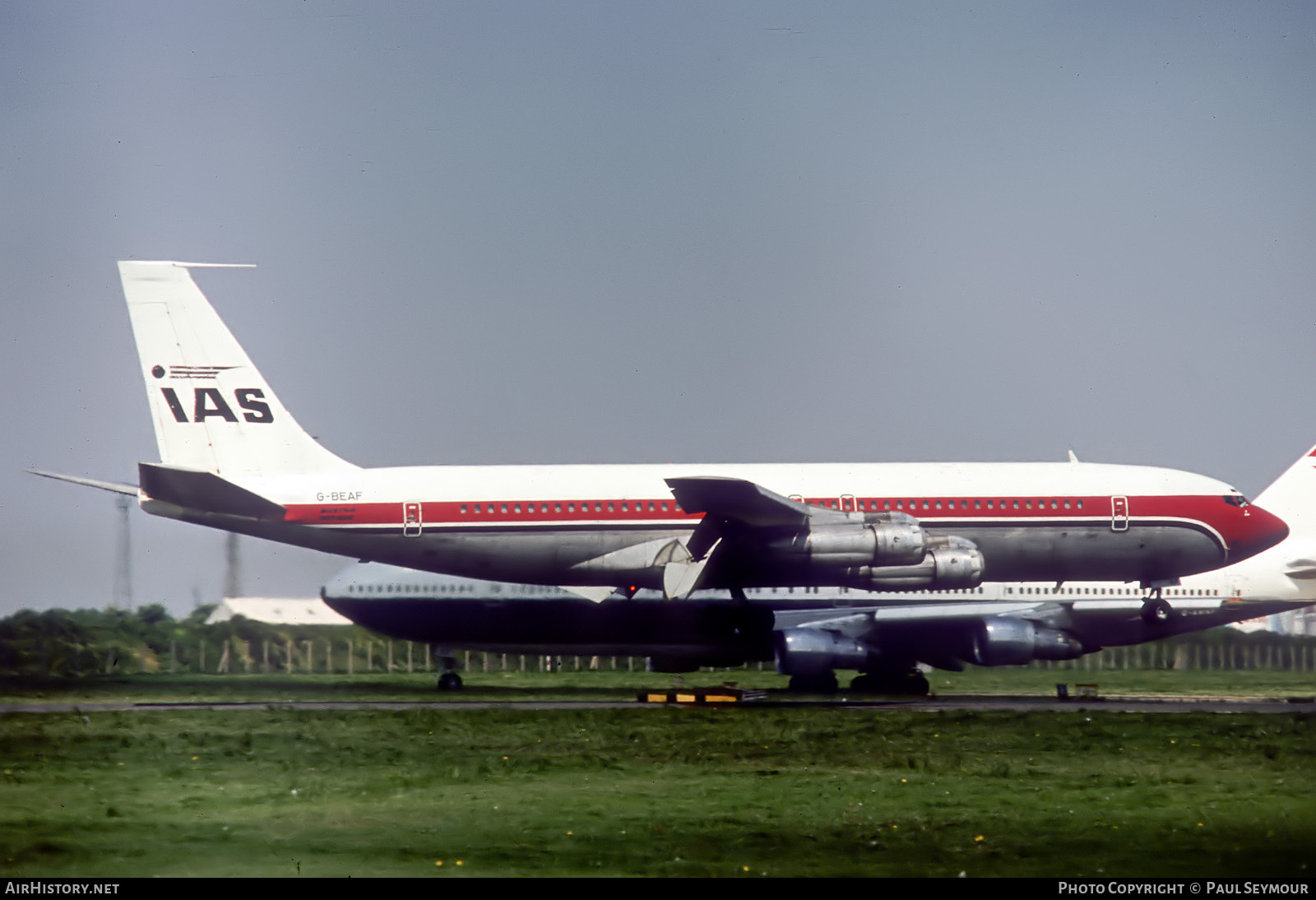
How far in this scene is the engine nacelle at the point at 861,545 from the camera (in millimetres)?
33688

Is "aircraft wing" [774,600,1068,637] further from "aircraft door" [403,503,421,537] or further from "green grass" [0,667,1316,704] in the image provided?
"aircraft door" [403,503,421,537]

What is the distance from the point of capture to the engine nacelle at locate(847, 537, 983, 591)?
34.5 metres

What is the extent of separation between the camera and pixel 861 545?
111ft

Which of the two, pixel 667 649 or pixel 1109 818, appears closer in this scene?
pixel 1109 818

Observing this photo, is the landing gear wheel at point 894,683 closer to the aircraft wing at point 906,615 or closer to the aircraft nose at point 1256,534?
the aircraft wing at point 906,615

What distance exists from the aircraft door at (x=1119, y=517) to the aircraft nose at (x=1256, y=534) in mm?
3457

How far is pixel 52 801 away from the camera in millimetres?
15648

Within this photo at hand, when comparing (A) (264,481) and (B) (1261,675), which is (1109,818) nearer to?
(A) (264,481)

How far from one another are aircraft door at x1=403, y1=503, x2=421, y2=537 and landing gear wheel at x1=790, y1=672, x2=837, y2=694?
1040 centimetres

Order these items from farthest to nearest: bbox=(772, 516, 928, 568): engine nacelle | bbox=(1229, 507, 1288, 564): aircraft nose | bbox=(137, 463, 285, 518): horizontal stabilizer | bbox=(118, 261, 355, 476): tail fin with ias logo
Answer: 1. bbox=(1229, 507, 1288, 564): aircraft nose
2. bbox=(118, 261, 355, 476): tail fin with ias logo
3. bbox=(772, 516, 928, 568): engine nacelle
4. bbox=(137, 463, 285, 518): horizontal stabilizer

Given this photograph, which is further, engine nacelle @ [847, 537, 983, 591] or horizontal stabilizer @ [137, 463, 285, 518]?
engine nacelle @ [847, 537, 983, 591]

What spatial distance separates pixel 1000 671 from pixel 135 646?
77.7 ft

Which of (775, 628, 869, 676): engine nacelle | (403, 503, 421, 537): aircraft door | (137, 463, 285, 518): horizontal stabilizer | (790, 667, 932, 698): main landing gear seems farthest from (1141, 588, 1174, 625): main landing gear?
(137, 463, 285, 518): horizontal stabilizer
